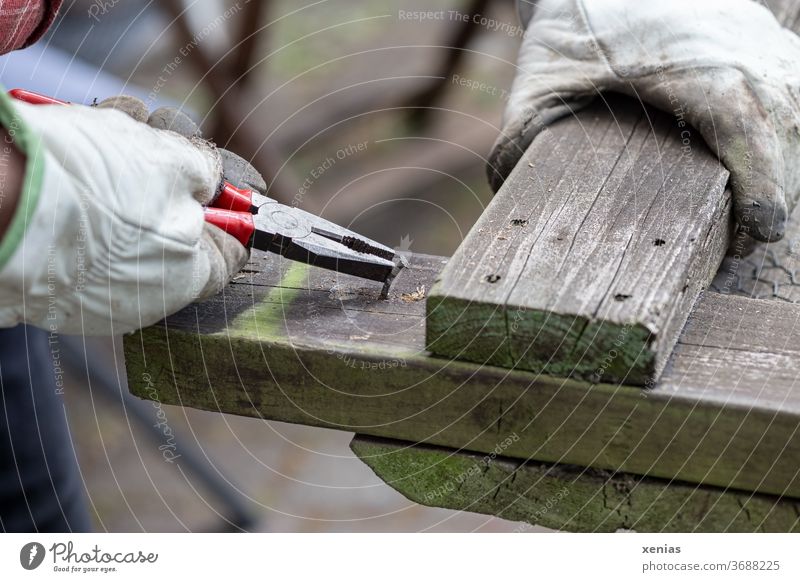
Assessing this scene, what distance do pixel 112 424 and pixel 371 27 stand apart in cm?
303

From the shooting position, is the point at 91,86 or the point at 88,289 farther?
the point at 91,86

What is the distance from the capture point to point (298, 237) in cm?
131

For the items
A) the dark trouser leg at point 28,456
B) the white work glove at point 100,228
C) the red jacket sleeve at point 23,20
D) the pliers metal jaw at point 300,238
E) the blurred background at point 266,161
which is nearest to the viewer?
the white work glove at point 100,228

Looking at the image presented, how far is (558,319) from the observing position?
1.07 meters

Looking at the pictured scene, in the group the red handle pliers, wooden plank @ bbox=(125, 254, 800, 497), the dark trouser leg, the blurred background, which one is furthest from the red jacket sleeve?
the dark trouser leg

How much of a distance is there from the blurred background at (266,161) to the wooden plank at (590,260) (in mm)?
1544

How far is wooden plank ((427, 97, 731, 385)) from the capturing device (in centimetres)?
107

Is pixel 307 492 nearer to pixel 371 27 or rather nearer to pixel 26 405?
pixel 26 405

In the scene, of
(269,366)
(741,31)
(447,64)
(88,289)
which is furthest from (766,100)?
(447,64)

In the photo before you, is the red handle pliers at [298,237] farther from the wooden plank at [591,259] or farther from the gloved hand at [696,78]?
the gloved hand at [696,78]

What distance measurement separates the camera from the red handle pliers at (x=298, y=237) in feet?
→ 4.22

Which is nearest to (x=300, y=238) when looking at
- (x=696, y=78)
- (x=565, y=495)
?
(x=565, y=495)

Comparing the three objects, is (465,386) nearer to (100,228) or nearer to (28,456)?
(100,228)

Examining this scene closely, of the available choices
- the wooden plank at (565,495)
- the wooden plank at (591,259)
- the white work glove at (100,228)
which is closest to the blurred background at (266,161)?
the white work glove at (100,228)
